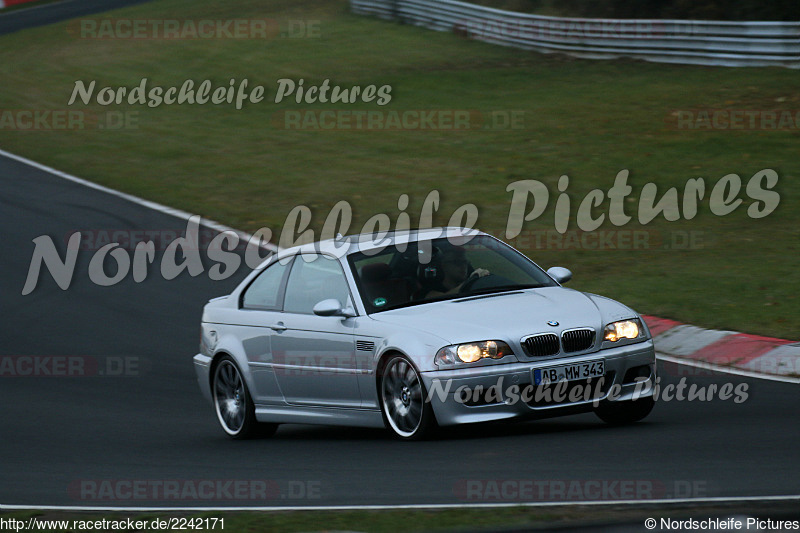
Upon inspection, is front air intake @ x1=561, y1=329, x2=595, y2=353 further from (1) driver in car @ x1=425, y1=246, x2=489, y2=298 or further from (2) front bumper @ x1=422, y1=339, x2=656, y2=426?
(1) driver in car @ x1=425, y1=246, x2=489, y2=298

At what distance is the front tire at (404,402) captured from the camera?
26.6 feet

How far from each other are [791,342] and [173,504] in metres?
5.93

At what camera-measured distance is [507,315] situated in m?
8.31

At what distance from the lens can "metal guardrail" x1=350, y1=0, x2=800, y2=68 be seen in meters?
27.1

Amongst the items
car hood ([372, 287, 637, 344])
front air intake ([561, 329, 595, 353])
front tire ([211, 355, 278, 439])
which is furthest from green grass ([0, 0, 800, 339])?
front tire ([211, 355, 278, 439])

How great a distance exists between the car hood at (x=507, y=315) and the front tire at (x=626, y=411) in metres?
0.61

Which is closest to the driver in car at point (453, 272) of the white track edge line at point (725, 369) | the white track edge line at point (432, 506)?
the white track edge line at point (725, 369)

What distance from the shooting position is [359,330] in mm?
8688

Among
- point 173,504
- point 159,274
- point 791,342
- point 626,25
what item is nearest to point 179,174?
point 159,274

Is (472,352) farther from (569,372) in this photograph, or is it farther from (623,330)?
(623,330)

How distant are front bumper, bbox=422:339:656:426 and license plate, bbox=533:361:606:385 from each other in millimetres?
26

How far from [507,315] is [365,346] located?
3.31ft

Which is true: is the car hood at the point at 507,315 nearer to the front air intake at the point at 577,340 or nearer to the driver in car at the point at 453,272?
the front air intake at the point at 577,340

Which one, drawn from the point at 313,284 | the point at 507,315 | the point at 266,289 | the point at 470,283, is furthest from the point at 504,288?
the point at 266,289
